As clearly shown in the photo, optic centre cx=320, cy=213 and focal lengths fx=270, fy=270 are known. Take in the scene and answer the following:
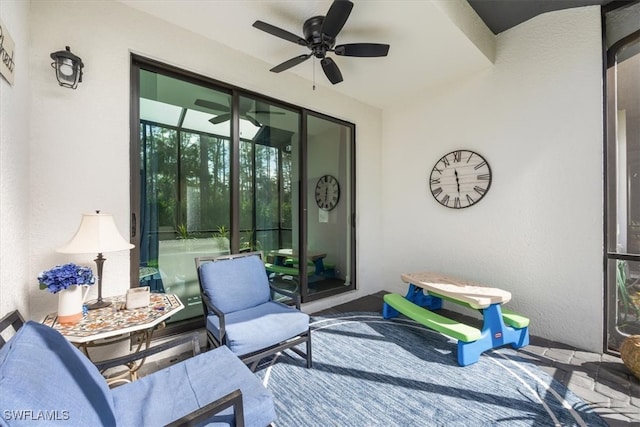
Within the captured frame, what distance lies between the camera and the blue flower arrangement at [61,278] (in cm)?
152

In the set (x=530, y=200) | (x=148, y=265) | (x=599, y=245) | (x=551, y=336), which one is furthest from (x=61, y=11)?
(x=551, y=336)

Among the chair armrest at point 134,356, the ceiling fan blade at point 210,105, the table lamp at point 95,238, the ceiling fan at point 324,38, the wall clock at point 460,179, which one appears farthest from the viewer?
the wall clock at point 460,179

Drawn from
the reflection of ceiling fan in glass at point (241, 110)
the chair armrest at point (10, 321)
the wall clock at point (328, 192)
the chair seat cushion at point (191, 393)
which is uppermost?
the reflection of ceiling fan in glass at point (241, 110)

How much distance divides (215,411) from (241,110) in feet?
8.80

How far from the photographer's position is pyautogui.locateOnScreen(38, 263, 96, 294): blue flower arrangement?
4.97 feet

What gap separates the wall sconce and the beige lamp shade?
0.96m

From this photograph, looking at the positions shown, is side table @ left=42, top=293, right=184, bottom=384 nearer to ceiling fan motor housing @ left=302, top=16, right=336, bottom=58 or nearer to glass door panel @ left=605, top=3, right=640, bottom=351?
ceiling fan motor housing @ left=302, top=16, right=336, bottom=58

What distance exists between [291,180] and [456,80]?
7.85ft

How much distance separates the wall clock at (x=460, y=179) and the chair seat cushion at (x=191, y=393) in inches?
118

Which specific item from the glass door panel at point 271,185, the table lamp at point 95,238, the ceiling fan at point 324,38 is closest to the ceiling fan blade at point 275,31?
the ceiling fan at point 324,38

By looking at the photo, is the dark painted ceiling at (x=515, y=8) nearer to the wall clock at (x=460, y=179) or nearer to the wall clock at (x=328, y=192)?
the wall clock at (x=460, y=179)

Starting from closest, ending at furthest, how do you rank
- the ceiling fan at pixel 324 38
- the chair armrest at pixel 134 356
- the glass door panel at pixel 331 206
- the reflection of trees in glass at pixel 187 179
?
the chair armrest at pixel 134 356
the ceiling fan at pixel 324 38
the reflection of trees in glass at pixel 187 179
the glass door panel at pixel 331 206

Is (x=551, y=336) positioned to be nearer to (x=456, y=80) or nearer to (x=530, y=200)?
(x=530, y=200)

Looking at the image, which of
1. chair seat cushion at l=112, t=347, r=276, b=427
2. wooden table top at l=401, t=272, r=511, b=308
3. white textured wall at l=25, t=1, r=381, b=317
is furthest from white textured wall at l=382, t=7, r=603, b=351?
white textured wall at l=25, t=1, r=381, b=317
